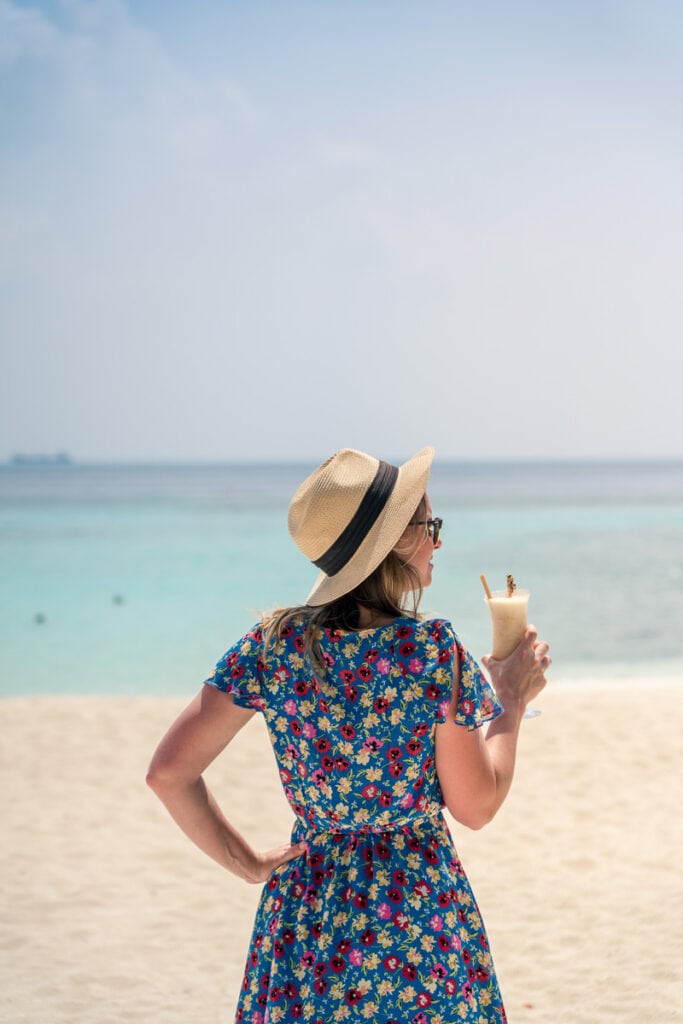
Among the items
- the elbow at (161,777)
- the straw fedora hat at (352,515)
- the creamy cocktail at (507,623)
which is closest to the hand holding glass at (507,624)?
the creamy cocktail at (507,623)

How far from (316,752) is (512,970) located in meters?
3.06

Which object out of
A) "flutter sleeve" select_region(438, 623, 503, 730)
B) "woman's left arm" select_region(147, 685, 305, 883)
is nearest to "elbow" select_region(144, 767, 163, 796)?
"woman's left arm" select_region(147, 685, 305, 883)

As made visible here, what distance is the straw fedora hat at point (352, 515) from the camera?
1.85 m

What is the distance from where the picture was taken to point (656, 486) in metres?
74.6

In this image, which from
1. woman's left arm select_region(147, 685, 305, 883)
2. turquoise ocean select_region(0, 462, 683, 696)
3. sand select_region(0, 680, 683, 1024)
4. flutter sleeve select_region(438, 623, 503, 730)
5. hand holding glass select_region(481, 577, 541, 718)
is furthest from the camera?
turquoise ocean select_region(0, 462, 683, 696)

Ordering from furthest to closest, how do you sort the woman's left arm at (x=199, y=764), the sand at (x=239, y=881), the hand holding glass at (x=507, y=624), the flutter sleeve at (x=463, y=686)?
the sand at (x=239, y=881)
the hand holding glass at (x=507, y=624)
the woman's left arm at (x=199, y=764)
the flutter sleeve at (x=463, y=686)

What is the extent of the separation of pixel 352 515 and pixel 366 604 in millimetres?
159

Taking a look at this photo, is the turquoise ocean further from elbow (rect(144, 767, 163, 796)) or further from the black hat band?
elbow (rect(144, 767, 163, 796))

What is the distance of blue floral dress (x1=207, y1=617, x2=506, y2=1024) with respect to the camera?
1815 mm

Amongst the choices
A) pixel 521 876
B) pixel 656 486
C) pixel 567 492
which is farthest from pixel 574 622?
pixel 656 486

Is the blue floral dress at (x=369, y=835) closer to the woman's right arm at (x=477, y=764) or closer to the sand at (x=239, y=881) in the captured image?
the woman's right arm at (x=477, y=764)

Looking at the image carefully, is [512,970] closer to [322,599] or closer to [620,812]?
[620,812]

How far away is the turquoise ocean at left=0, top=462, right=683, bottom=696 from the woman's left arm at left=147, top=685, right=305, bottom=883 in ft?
0.68

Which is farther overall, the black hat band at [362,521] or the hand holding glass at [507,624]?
the hand holding glass at [507,624]
